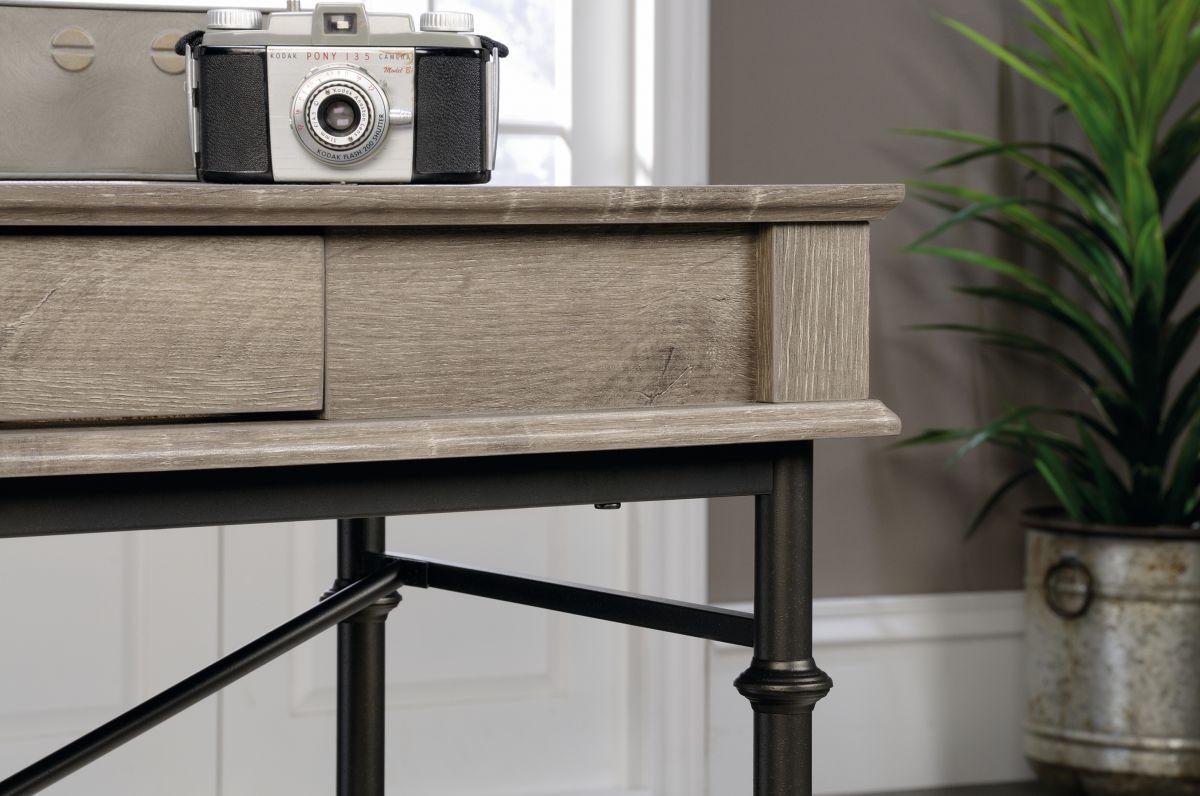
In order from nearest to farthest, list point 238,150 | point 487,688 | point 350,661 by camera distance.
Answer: point 238,150 < point 350,661 < point 487,688

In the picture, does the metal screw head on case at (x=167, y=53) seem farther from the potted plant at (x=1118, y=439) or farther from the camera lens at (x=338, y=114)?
the potted plant at (x=1118, y=439)

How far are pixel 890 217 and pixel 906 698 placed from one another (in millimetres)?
788

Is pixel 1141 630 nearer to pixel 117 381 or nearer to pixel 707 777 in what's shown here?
pixel 707 777

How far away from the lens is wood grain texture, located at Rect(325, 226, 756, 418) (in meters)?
0.70

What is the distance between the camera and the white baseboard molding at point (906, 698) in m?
2.17

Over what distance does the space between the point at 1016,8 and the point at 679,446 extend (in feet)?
5.84

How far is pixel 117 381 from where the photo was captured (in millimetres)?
663

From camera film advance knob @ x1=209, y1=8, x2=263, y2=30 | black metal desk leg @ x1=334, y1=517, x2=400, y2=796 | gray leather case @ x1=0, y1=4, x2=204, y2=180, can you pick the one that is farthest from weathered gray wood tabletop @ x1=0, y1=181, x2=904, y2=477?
black metal desk leg @ x1=334, y1=517, x2=400, y2=796

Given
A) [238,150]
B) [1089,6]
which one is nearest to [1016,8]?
[1089,6]

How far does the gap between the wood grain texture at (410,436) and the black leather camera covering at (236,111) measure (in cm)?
16

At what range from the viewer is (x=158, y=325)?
669mm

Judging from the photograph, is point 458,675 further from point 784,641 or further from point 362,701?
point 784,641

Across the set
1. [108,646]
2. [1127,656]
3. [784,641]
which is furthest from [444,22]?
[1127,656]

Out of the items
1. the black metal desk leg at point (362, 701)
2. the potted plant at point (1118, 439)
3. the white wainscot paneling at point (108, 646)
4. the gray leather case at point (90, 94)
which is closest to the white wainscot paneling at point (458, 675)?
the white wainscot paneling at point (108, 646)
